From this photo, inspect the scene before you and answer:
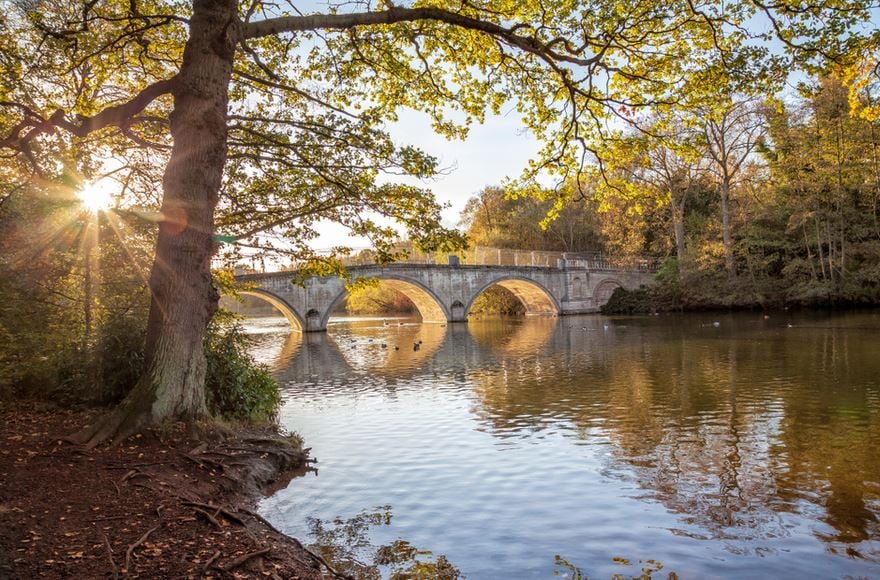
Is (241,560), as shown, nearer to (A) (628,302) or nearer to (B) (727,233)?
(B) (727,233)

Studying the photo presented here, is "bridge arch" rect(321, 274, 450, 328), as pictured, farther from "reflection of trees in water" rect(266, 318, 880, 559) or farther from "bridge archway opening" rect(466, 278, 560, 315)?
"reflection of trees in water" rect(266, 318, 880, 559)

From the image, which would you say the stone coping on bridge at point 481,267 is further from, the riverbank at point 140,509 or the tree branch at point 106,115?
the riverbank at point 140,509

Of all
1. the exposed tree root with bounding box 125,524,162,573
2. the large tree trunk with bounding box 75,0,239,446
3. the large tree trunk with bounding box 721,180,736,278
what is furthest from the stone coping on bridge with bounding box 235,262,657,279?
the exposed tree root with bounding box 125,524,162,573

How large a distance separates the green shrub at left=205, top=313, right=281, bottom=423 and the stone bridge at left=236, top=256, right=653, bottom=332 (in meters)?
16.3

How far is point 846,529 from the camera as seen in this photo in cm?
577

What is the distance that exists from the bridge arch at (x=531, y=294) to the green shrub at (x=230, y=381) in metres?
34.8

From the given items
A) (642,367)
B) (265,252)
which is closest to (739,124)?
(642,367)

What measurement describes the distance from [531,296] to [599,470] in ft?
140

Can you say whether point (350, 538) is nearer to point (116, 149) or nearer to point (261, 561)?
point (261, 561)

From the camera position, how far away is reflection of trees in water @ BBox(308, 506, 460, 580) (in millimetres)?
5148

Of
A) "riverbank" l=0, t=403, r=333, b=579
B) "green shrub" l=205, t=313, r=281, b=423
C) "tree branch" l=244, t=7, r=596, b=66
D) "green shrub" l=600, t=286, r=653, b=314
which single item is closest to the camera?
"riverbank" l=0, t=403, r=333, b=579

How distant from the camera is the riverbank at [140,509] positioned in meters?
4.23

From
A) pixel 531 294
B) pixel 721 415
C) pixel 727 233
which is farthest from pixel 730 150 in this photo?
pixel 721 415

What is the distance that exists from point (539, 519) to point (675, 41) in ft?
24.0
